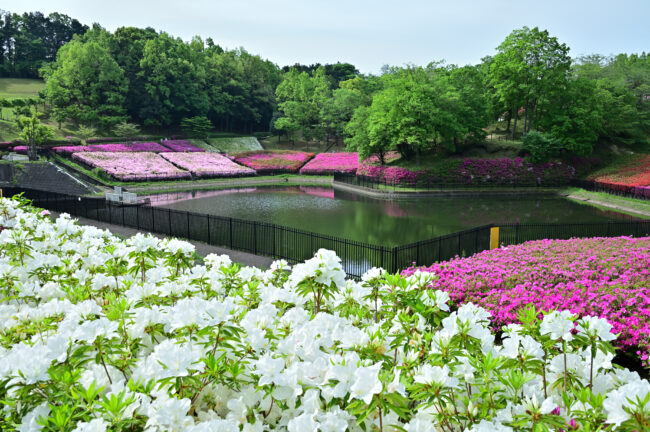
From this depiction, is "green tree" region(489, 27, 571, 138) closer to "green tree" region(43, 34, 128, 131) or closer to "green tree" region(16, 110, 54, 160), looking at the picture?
"green tree" region(16, 110, 54, 160)

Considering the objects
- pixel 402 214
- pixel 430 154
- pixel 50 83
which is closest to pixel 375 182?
pixel 430 154

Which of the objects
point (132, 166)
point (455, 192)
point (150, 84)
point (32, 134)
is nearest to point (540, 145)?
point (455, 192)

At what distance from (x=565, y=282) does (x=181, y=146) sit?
5564 cm

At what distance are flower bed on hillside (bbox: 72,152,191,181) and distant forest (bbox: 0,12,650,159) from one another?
14993 mm

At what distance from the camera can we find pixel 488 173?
137 ft

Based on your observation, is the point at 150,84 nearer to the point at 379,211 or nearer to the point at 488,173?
the point at 488,173

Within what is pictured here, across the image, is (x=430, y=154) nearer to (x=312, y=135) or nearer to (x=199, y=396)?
(x=312, y=135)

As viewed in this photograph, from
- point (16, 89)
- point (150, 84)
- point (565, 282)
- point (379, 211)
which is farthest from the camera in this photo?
point (16, 89)

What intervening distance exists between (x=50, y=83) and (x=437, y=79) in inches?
1949

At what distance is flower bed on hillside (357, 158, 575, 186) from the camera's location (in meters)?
40.7

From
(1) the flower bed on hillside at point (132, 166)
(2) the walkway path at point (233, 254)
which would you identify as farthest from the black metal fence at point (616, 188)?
(1) the flower bed on hillside at point (132, 166)

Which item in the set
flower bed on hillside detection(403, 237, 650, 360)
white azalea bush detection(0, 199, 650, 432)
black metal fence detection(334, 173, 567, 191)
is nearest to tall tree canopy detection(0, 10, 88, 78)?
black metal fence detection(334, 173, 567, 191)

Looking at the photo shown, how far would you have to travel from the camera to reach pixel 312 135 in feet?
232

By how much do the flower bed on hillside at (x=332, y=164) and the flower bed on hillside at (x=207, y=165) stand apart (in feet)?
24.5
